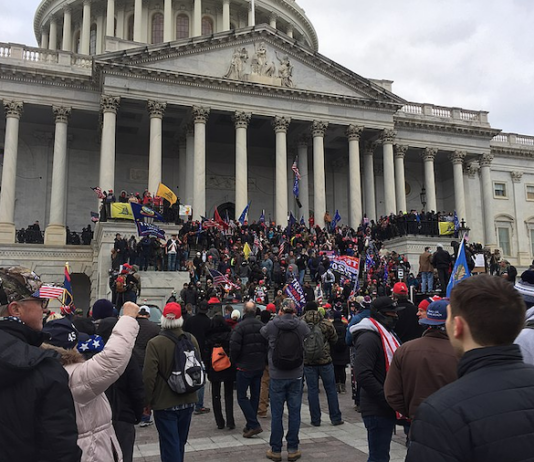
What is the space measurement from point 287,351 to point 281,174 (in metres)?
27.7

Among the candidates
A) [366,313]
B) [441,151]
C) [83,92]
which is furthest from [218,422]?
[441,151]

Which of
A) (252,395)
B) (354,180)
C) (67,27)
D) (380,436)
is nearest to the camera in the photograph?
(380,436)

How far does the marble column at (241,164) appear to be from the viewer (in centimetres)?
3381

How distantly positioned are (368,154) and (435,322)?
36394 mm

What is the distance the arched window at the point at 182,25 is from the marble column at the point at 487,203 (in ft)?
97.4

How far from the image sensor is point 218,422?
9.20 metres

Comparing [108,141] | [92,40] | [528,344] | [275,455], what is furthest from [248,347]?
[92,40]

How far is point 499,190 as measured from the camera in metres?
48.5

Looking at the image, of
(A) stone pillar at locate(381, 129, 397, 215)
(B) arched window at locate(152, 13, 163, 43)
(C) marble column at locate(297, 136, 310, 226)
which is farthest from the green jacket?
(B) arched window at locate(152, 13, 163, 43)

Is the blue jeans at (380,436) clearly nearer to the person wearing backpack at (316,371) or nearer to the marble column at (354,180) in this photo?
the person wearing backpack at (316,371)

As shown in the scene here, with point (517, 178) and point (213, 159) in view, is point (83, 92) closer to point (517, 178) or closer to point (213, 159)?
point (213, 159)

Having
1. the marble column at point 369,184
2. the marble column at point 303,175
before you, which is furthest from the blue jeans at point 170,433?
the marble column at point 369,184

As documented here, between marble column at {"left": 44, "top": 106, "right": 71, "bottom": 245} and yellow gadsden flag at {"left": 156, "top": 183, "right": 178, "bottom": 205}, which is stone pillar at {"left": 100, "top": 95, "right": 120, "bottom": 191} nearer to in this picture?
marble column at {"left": 44, "top": 106, "right": 71, "bottom": 245}

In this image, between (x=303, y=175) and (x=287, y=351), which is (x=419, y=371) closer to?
(x=287, y=351)
